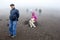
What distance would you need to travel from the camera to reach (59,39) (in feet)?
33.4

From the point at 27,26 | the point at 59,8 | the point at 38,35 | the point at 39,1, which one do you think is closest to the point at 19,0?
the point at 39,1

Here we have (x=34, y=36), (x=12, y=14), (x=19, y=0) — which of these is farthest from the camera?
(x=19, y=0)

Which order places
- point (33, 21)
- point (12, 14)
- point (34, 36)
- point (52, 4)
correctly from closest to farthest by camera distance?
point (12, 14)
point (34, 36)
point (33, 21)
point (52, 4)

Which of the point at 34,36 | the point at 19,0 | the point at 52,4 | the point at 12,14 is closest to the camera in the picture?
the point at 12,14

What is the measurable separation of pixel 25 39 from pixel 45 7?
15.3 metres

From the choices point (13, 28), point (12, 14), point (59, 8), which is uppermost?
point (12, 14)

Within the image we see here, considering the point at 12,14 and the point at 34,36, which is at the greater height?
the point at 12,14

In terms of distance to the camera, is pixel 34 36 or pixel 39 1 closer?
pixel 34 36

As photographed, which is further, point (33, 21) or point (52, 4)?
point (52, 4)

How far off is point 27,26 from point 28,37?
2.65 m

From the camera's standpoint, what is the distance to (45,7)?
24938mm

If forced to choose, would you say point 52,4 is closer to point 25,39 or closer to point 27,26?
point 27,26

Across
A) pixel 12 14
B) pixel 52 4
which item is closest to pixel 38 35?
pixel 12 14

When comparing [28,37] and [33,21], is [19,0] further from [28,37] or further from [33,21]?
[28,37]
